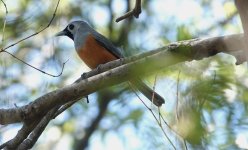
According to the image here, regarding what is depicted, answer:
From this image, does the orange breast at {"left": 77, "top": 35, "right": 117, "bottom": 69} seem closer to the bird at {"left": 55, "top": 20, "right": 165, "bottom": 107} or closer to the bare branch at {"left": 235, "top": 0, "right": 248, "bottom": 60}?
the bird at {"left": 55, "top": 20, "right": 165, "bottom": 107}

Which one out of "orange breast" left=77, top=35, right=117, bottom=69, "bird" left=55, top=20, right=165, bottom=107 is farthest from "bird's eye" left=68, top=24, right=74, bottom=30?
"orange breast" left=77, top=35, right=117, bottom=69

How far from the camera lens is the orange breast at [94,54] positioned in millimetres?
5477

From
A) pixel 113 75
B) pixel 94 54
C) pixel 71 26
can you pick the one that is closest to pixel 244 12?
pixel 113 75

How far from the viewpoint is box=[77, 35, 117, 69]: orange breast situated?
216 inches

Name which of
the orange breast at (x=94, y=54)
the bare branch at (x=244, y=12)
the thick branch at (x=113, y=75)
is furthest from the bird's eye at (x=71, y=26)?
the bare branch at (x=244, y=12)

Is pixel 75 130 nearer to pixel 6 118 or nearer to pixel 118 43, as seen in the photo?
pixel 118 43

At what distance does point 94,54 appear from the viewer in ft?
18.1

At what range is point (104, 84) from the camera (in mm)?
2830

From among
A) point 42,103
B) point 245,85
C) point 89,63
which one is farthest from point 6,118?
point 89,63

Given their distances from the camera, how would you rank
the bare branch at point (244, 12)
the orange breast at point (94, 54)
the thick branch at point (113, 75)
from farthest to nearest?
the orange breast at point (94, 54)
the thick branch at point (113, 75)
the bare branch at point (244, 12)

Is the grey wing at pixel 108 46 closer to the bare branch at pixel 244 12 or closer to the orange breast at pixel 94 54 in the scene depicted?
the orange breast at pixel 94 54

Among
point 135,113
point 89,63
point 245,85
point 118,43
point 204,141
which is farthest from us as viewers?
point 118,43

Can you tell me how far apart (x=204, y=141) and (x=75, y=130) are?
617 centimetres

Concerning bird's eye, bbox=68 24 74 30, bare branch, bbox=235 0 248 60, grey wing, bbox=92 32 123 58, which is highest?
bird's eye, bbox=68 24 74 30
